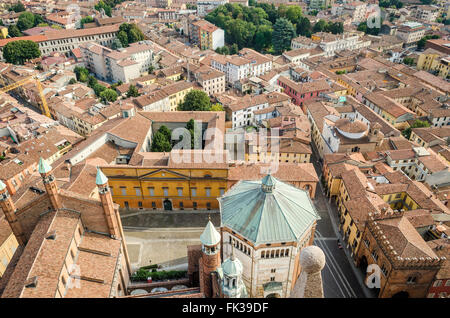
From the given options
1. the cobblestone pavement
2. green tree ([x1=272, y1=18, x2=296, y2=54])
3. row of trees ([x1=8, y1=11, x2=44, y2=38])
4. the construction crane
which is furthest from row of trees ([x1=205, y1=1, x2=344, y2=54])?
the cobblestone pavement

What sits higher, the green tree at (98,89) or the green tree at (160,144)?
the green tree at (160,144)

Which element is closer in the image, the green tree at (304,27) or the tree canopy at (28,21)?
the tree canopy at (28,21)

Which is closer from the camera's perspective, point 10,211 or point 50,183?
point 50,183

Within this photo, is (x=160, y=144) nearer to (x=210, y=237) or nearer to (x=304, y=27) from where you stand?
(x=210, y=237)

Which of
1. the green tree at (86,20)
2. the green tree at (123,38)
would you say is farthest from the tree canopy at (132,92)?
the green tree at (86,20)

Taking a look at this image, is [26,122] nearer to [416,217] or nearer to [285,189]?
[285,189]

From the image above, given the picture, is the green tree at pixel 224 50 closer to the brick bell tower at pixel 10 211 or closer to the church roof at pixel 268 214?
the church roof at pixel 268 214

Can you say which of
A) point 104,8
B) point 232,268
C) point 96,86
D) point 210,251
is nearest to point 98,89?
point 96,86
